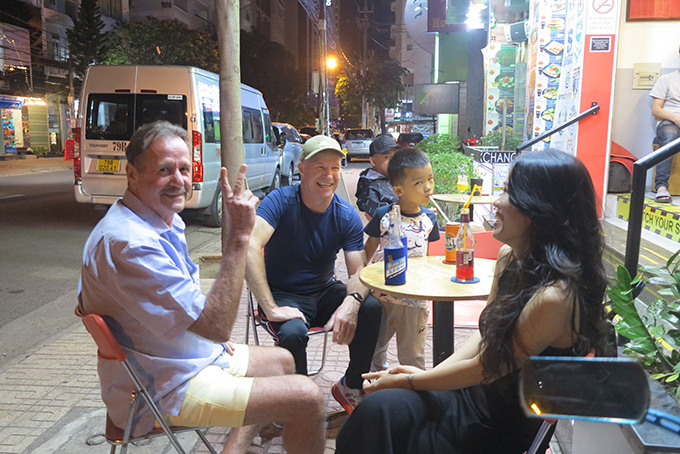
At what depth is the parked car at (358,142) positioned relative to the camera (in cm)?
2838

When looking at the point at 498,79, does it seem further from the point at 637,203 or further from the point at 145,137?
the point at 145,137

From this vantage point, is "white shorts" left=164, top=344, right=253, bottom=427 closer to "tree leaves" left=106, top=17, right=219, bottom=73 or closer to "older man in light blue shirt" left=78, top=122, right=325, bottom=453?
"older man in light blue shirt" left=78, top=122, right=325, bottom=453

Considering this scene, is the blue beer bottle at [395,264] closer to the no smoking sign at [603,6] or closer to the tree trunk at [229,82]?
the tree trunk at [229,82]

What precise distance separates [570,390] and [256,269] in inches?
89.9

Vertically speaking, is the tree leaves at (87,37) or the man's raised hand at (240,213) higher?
the tree leaves at (87,37)

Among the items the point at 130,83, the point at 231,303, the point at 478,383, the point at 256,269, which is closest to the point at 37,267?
the point at 130,83

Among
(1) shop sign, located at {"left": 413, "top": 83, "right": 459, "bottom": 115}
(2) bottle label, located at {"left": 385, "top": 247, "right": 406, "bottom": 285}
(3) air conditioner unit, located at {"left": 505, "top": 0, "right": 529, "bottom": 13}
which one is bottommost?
(2) bottle label, located at {"left": 385, "top": 247, "right": 406, "bottom": 285}

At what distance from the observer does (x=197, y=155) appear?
29.0 ft

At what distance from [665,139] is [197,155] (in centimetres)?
649

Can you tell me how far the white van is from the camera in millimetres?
8922

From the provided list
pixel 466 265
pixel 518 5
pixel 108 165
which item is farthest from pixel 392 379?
pixel 518 5

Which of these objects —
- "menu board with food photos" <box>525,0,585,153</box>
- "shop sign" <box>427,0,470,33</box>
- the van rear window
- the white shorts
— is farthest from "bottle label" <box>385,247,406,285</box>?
"shop sign" <box>427,0,470,33</box>

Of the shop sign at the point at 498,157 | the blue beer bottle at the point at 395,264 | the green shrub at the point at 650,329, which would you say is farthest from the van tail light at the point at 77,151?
the green shrub at the point at 650,329

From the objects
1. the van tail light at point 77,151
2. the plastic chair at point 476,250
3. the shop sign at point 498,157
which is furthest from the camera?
the van tail light at point 77,151
